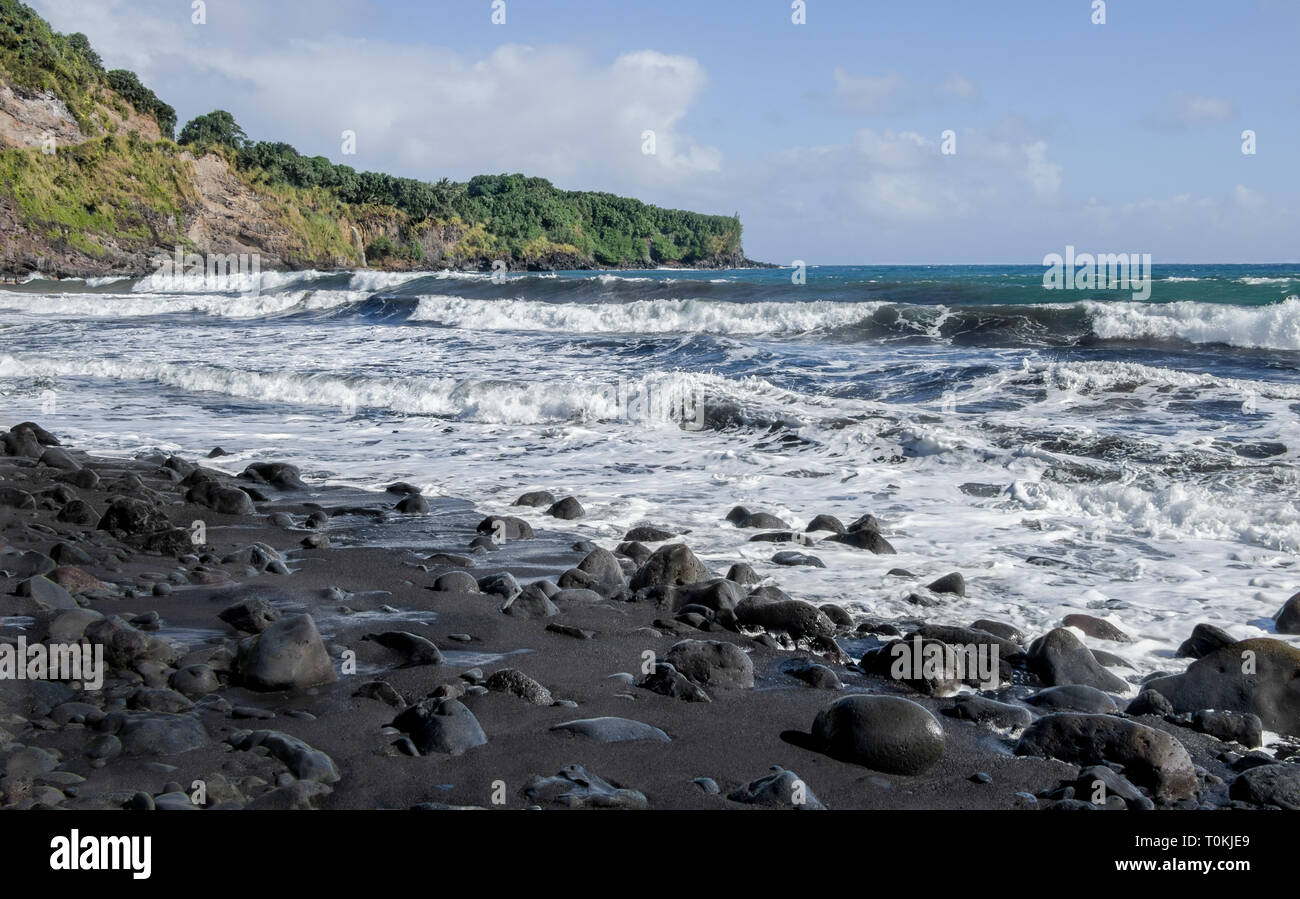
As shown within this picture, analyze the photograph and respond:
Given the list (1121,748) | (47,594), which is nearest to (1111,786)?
(1121,748)

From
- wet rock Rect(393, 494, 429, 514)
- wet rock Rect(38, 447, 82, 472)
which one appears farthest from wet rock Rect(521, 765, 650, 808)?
wet rock Rect(38, 447, 82, 472)

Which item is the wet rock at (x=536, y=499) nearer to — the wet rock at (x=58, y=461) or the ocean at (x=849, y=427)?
the ocean at (x=849, y=427)

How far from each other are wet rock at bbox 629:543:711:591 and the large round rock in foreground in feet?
6.11

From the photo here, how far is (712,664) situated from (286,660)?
161cm

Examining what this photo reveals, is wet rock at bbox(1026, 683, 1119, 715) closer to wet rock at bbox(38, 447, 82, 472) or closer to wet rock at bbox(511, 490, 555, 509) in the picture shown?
wet rock at bbox(511, 490, 555, 509)

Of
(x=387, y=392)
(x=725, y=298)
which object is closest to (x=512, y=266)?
(x=725, y=298)

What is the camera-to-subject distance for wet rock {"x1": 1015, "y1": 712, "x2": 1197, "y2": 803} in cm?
291

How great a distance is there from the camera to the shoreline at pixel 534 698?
9.04 feet

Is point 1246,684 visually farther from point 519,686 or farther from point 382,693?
point 382,693

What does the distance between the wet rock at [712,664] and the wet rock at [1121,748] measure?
104cm

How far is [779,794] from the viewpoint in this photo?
266cm

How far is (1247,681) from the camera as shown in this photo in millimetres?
3465
